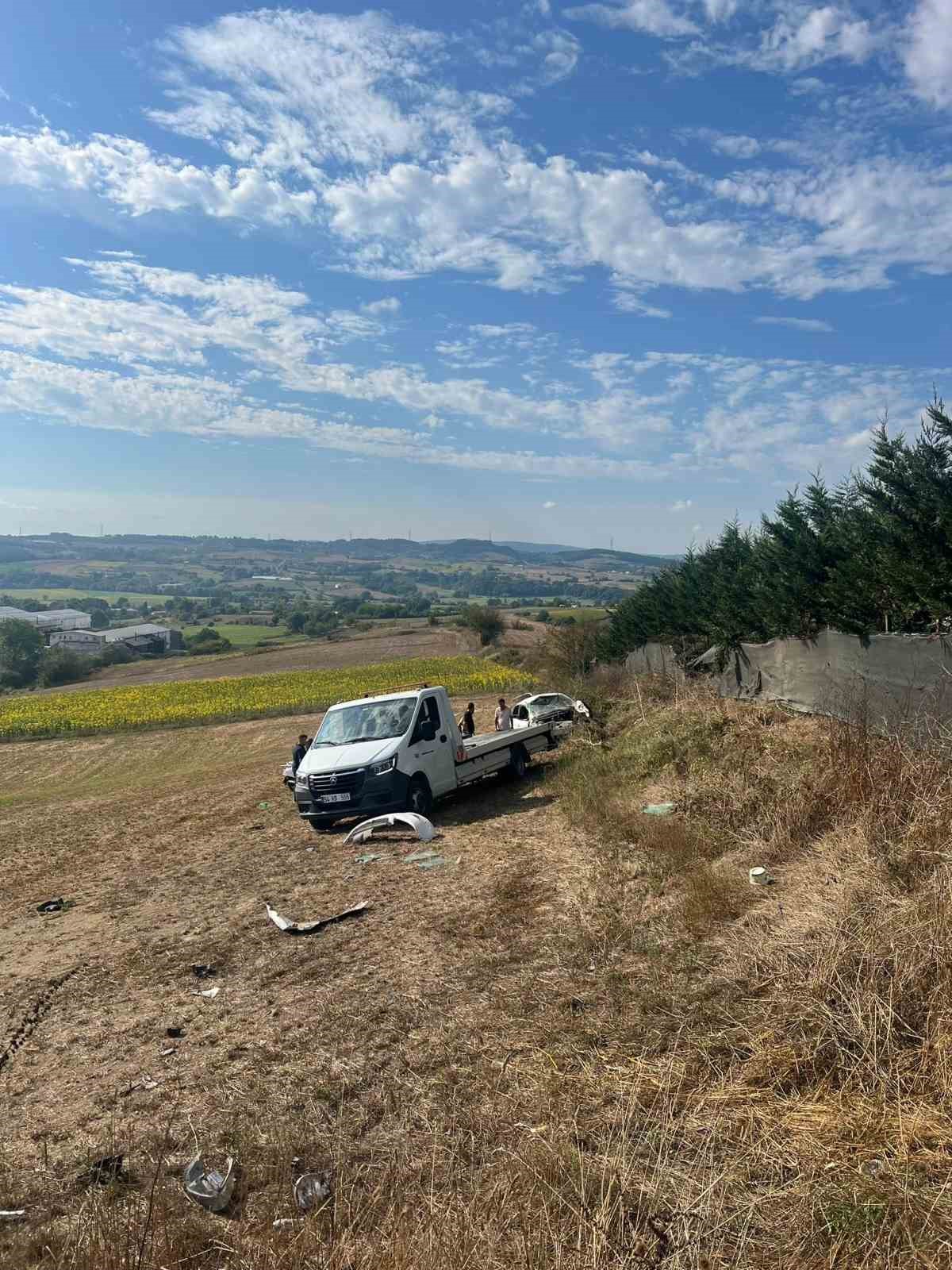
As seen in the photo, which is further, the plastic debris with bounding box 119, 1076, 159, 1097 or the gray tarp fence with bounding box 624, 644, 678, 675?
the gray tarp fence with bounding box 624, 644, 678, 675

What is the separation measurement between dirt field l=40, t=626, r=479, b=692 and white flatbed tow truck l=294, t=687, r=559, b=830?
44040mm

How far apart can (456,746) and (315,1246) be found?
1085 cm

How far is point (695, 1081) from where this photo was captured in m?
4.21

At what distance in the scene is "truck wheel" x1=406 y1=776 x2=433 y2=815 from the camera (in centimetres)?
1268

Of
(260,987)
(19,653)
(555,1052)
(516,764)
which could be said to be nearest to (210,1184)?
(555,1052)

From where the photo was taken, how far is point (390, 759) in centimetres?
1249

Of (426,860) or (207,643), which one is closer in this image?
(426,860)

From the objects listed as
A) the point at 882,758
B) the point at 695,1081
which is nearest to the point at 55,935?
the point at 695,1081

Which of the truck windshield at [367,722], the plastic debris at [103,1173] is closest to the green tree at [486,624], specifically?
the truck windshield at [367,722]

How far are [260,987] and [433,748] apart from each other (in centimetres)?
717

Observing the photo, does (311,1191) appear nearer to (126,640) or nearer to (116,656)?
(116,656)

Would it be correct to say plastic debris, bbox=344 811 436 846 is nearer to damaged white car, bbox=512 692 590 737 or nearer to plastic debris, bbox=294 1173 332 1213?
damaged white car, bbox=512 692 590 737

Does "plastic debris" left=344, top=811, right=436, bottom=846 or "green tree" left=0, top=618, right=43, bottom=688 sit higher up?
"plastic debris" left=344, top=811, right=436, bottom=846

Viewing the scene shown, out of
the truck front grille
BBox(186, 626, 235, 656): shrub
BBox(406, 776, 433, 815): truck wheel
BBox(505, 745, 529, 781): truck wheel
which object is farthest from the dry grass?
BBox(186, 626, 235, 656): shrub
